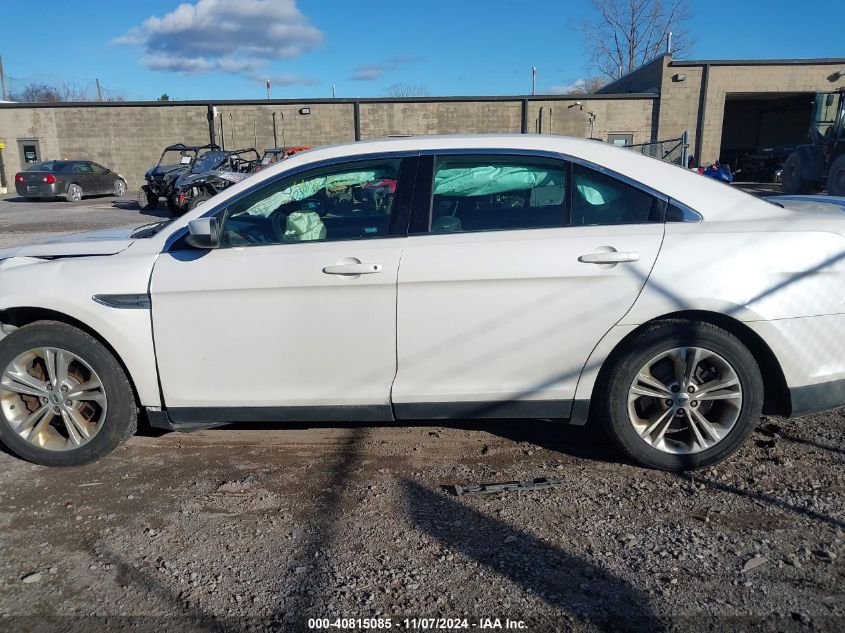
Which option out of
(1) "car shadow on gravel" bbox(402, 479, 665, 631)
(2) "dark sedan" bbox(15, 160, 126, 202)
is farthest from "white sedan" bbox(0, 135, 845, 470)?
(2) "dark sedan" bbox(15, 160, 126, 202)

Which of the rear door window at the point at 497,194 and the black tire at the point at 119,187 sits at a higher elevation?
the rear door window at the point at 497,194

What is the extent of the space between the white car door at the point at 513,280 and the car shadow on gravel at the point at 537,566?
571mm

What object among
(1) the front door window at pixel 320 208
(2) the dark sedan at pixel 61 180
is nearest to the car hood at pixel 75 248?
(1) the front door window at pixel 320 208

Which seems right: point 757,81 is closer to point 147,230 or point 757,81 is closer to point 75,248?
point 147,230

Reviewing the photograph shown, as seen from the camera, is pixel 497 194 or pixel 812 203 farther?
pixel 812 203

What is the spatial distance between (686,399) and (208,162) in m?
18.1

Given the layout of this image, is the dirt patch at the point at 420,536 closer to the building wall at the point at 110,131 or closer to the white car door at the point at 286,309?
the white car door at the point at 286,309

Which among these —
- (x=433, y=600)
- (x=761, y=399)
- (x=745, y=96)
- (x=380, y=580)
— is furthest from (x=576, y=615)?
(x=745, y=96)

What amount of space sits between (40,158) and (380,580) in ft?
114

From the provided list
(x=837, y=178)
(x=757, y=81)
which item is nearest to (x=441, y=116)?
(x=757, y=81)

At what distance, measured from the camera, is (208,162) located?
19125 mm

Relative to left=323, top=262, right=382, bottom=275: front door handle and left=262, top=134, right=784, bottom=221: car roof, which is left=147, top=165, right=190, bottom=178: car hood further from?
left=323, top=262, right=382, bottom=275: front door handle

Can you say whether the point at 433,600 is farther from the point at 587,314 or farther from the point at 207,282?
the point at 207,282

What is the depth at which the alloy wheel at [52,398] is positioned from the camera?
3592mm
